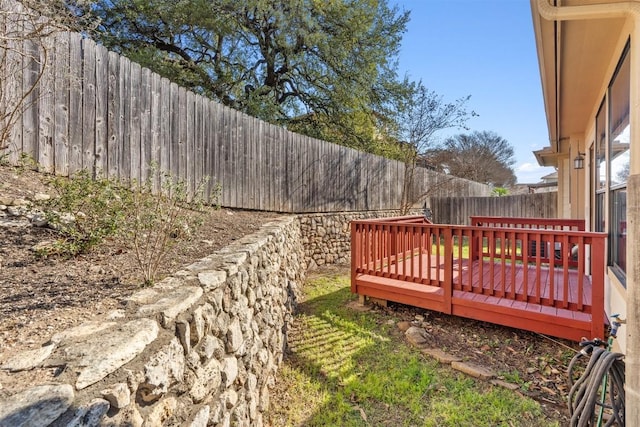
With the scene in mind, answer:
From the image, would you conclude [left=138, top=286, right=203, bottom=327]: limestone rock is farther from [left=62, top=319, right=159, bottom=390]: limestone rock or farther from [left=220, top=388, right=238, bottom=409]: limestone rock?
[left=220, top=388, right=238, bottom=409]: limestone rock

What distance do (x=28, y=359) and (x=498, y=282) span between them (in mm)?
4507

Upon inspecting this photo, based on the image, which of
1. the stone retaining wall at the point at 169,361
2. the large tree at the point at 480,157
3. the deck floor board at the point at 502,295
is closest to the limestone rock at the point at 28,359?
the stone retaining wall at the point at 169,361

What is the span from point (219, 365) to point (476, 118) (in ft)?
33.9

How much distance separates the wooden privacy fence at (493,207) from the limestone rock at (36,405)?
41.6 feet

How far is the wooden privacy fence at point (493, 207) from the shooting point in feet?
36.7

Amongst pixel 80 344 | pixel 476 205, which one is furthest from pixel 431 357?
pixel 476 205

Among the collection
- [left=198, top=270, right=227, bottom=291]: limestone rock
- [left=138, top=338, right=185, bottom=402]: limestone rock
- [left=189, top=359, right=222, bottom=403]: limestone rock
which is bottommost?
[left=189, top=359, right=222, bottom=403]: limestone rock

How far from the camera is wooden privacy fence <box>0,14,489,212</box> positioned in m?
2.90

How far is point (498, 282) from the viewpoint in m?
4.09

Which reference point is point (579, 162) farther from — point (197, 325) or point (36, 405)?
point (36, 405)

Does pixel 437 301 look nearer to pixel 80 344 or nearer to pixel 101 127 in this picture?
pixel 80 344

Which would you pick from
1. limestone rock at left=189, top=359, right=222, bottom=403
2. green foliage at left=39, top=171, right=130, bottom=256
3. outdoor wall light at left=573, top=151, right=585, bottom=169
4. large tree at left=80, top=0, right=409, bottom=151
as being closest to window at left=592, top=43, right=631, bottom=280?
outdoor wall light at left=573, top=151, right=585, bottom=169

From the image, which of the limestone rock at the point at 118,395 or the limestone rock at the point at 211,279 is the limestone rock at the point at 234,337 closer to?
the limestone rock at the point at 211,279

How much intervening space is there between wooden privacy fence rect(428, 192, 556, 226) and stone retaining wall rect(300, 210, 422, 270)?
5574 mm
